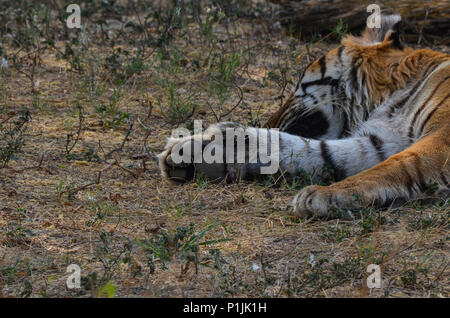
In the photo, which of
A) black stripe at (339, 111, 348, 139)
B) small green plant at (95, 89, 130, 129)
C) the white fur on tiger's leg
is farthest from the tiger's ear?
small green plant at (95, 89, 130, 129)

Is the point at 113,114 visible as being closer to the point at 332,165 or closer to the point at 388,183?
the point at 332,165

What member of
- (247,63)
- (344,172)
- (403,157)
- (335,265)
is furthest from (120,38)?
(335,265)

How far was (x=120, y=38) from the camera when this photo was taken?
607 centimetres

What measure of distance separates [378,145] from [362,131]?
147 mm

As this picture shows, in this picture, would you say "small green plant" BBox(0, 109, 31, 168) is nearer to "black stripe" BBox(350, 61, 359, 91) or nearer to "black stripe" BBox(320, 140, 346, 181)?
"black stripe" BBox(320, 140, 346, 181)

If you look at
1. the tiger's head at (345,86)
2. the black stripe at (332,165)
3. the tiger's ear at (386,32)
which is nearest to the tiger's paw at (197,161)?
the black stripe at (332,165)

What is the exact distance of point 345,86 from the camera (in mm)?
3932

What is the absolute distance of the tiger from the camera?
3.04 meters

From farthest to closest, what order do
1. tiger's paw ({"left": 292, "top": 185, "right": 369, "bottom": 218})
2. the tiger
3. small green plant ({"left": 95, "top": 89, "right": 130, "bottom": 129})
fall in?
1. small green plant ({"left": 95, "top": 89, "right": 130, "bottom": 129})
2. the tiger
3. tiger's paw ({"left": 292, "top": 185, "right": 369, "bottom": 218})

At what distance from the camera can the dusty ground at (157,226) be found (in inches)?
93.9

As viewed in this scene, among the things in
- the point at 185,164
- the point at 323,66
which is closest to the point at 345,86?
the point at 323,66
